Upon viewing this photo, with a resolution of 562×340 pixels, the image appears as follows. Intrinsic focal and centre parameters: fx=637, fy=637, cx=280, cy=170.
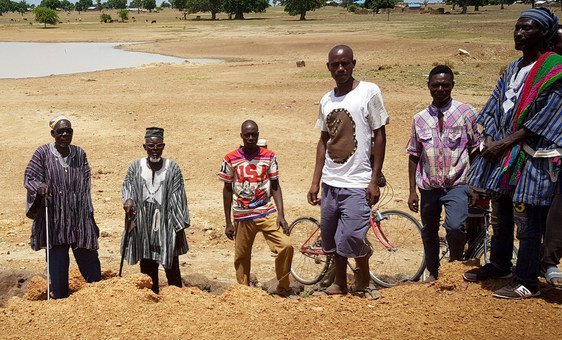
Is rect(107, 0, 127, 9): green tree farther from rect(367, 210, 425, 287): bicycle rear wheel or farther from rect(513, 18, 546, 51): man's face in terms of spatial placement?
rect(513, 18, 546, 51): man's face

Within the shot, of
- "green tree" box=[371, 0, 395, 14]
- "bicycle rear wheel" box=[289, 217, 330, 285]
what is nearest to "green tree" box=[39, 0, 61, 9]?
"green tree" box=[371, 0, 395, 14]

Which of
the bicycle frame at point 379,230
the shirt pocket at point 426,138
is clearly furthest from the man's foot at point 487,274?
the bicycle frame at point 379,230

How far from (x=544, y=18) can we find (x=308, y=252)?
9.90 feet

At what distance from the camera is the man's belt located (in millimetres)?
4004

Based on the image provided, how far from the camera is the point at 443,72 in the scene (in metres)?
4.95

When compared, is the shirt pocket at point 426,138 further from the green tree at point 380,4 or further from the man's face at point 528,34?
the green tree at point 380,4

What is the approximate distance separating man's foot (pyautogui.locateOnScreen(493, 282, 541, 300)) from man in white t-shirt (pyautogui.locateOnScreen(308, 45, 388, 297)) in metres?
0.96

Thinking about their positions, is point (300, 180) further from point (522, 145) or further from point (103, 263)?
point (522, 145)

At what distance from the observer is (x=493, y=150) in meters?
4.27

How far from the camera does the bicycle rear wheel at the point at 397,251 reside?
19.7 ft

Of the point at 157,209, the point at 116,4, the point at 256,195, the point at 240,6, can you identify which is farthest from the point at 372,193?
the point at 116,4

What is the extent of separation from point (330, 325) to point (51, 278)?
8.53 feet

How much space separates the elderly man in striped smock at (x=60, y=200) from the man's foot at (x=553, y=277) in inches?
141

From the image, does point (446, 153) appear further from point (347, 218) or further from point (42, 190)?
point (42, 190)
